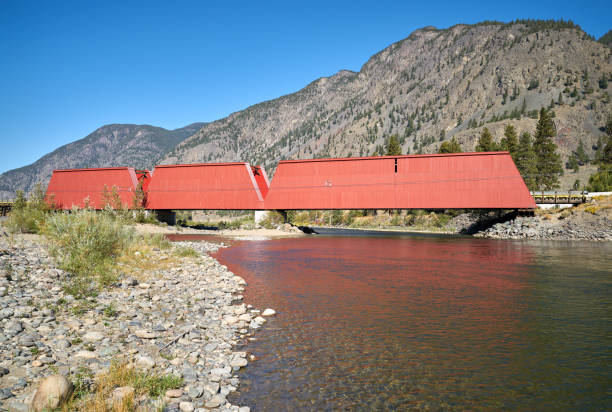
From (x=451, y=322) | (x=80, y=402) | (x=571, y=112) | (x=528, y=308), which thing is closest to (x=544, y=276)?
(x=528, y=308)

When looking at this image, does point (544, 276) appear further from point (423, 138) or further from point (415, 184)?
point (423, 138)

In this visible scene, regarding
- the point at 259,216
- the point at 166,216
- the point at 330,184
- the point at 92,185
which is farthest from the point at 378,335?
the point at 92,185

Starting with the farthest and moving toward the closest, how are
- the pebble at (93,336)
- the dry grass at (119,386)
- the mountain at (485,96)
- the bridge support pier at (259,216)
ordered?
the mountain at (485,96), the bridge support pier at (259,216), the pebble at (93,336), the dry grass at (119,386)

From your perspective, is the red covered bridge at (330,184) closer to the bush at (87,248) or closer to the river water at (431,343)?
the river water at (431,343)

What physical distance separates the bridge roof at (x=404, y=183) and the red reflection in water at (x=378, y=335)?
23.1 metres

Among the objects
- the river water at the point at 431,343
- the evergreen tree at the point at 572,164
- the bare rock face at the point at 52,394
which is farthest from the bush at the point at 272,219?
the evergreen tree at the point at 572,164

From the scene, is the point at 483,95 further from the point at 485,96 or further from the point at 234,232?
the point at 234,232

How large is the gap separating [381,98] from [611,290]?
188345 mm

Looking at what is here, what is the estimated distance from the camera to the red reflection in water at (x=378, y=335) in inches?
219

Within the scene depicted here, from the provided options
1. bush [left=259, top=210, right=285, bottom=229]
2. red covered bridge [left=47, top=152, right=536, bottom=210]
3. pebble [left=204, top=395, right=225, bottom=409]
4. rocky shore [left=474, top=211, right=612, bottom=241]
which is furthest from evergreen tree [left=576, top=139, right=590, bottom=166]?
pebble [left=204, top=395, right=225, bottom=409]

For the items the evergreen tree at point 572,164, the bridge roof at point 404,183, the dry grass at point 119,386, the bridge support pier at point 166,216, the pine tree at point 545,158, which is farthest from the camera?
the evergreen tree at point 572,164

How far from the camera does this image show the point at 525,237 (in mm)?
36156

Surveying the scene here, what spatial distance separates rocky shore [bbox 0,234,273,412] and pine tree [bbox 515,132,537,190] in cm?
5322

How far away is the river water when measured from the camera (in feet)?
17.7
